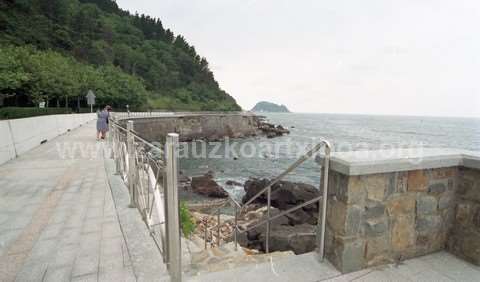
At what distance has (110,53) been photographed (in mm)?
63938

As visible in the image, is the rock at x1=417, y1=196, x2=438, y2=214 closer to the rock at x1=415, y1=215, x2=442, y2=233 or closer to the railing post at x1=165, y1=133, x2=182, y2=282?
the rock at x1=415, y1=215, x2=442, y2=233

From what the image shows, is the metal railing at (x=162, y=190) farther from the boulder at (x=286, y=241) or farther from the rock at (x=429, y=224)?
the boulder at (x=286, y=241)

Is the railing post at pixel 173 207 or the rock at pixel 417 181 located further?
the rock at pixel 417 181

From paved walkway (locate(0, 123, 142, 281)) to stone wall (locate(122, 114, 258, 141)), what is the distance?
78.5 ft

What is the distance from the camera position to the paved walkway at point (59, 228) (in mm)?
2459

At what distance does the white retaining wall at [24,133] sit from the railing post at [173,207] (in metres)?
7.45

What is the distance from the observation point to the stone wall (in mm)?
30719

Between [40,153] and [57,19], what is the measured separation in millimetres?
61186

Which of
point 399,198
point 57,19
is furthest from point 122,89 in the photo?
point 399,198

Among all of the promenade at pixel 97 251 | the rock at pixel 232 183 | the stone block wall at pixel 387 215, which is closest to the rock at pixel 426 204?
the stone block wall at pixel 387 215

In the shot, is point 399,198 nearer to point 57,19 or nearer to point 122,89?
point 122,89

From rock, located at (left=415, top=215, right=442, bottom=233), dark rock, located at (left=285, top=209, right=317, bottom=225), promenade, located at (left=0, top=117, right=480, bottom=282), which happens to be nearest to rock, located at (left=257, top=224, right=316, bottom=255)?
dark rock, located at (left=285, top=209, right=317, bottom=225)

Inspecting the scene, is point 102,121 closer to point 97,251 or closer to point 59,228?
point 59,228

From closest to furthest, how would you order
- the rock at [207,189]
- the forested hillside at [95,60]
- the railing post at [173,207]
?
the railing post at [173,207] < the rock at [207,189] < the forested hillside at [95,60]
